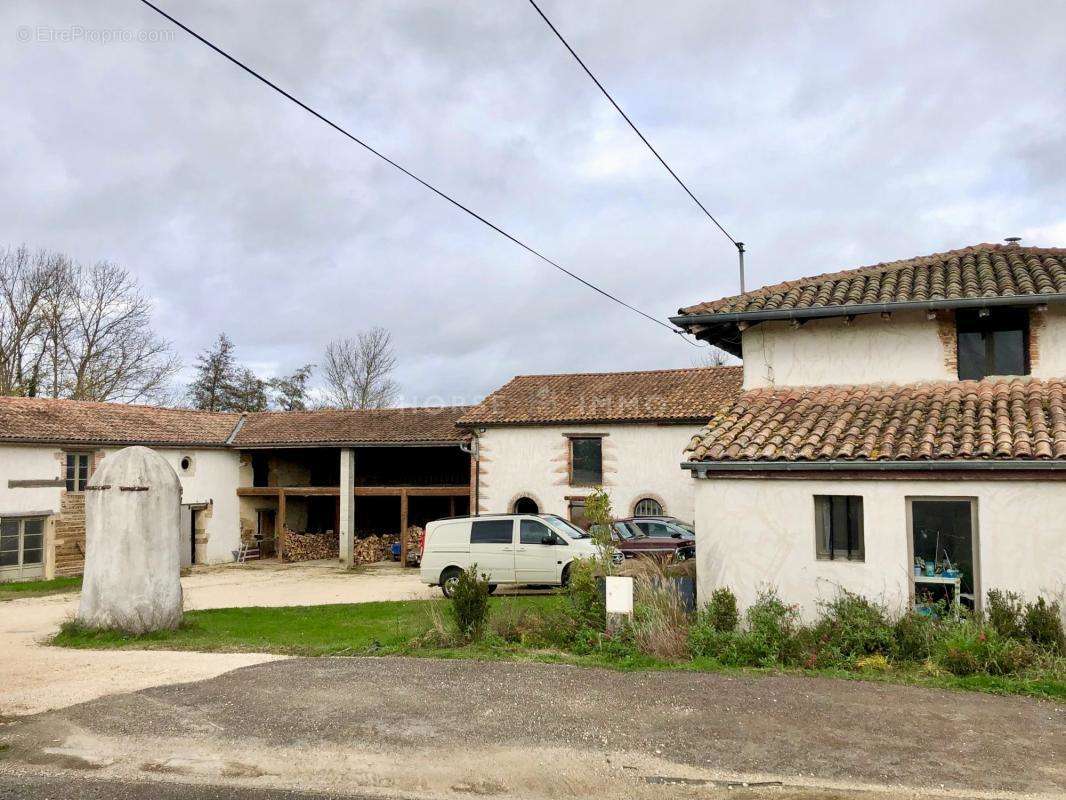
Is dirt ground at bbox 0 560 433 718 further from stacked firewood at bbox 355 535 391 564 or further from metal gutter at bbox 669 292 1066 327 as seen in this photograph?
metal gutter at bbox 669 292 1066 327

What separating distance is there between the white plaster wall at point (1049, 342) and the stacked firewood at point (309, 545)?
23.7 m

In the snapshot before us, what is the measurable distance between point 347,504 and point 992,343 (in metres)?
20.7

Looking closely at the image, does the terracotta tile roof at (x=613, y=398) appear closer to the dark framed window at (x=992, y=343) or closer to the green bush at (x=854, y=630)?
the dark framed window at (x=992, y=343)

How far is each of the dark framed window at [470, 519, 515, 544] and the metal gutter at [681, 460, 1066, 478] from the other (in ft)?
22.3

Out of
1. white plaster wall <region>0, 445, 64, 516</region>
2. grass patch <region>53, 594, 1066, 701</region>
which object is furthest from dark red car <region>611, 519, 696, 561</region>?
white plaster wall <region>0, 445, 64, 516</region>

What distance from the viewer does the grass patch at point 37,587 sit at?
19217mm

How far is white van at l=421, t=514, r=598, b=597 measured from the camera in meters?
16.1

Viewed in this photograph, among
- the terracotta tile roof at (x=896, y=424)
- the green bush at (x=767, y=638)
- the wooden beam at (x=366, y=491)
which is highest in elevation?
the terracotta tile roof at (x=896, y=424)

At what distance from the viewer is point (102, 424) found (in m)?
24.5

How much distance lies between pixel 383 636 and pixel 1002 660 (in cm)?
780

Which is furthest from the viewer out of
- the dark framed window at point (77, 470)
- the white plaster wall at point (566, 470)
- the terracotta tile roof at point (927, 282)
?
the dark framed window at point (77, 470)

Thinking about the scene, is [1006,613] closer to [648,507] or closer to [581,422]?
[648,507]

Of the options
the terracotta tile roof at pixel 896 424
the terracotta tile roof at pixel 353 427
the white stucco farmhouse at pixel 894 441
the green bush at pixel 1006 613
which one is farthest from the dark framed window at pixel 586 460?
the green bush at pixel 1006 613

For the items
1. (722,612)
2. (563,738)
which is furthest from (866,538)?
(563,738)
